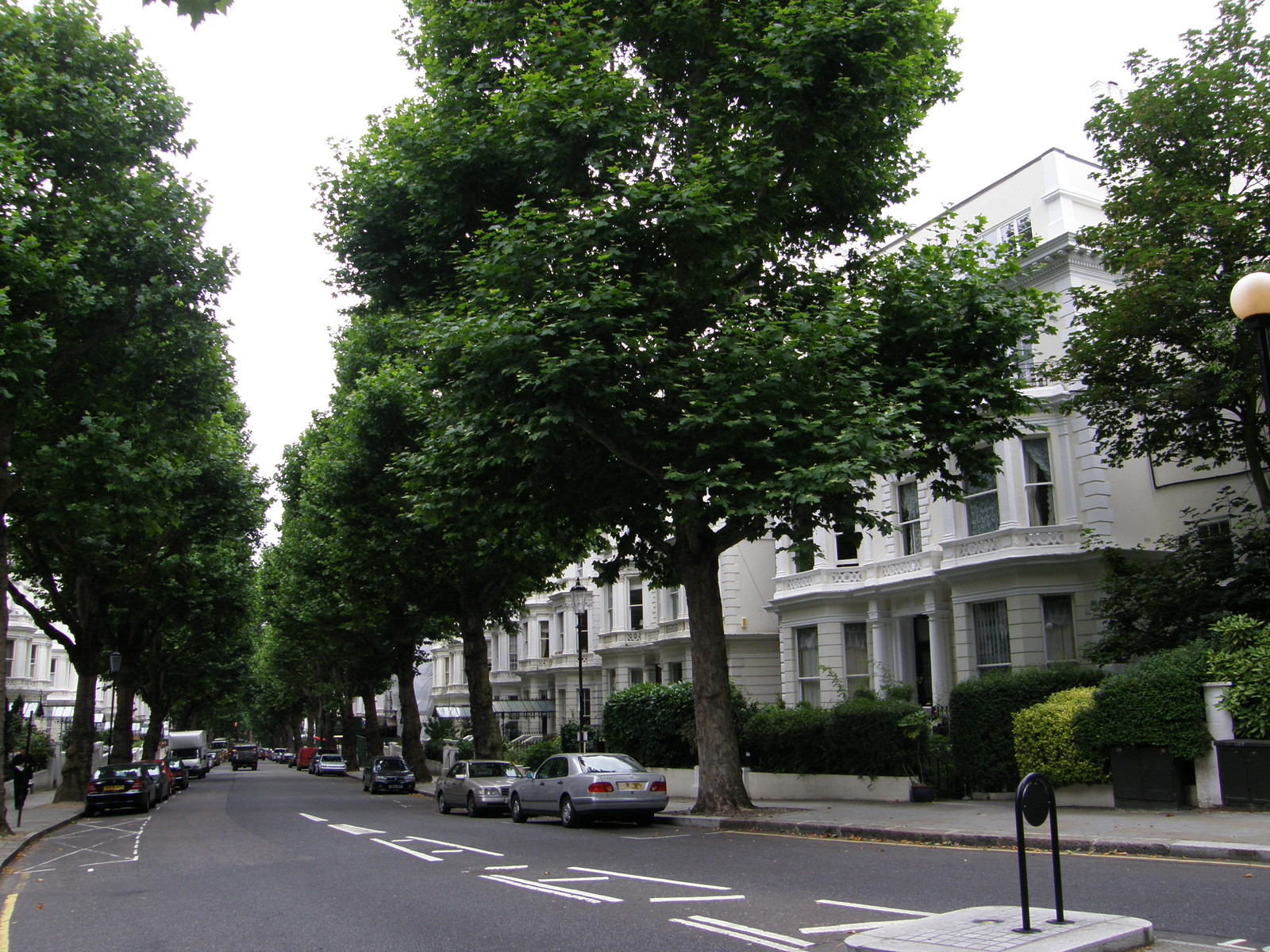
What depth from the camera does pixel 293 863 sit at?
14.2m

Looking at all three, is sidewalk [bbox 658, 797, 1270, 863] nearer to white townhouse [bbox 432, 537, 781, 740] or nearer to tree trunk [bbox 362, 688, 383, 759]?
white townhouse [bbox 432, 537, 781, 740]

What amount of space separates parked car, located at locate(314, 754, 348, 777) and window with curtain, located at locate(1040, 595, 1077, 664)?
159ft

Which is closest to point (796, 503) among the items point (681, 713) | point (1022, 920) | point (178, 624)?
point (1022, 920)

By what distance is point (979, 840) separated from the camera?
44.4 ft

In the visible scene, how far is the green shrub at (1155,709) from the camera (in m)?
15.3

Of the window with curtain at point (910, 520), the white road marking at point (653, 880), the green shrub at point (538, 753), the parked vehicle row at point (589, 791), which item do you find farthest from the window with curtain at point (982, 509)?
the white road marking at point (653, 880)

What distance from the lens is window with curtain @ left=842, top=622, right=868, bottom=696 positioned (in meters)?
30.5

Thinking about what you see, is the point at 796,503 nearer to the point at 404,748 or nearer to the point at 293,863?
the point at 293,863

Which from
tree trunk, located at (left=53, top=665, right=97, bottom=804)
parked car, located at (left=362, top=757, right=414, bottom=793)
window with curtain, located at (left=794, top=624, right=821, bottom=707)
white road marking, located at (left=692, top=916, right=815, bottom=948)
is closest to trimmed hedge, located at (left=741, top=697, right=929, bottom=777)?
window with curtain, located at (left=794, top=624, right=821, bottom=707)

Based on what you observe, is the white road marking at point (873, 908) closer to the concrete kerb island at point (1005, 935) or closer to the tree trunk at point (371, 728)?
the concrete kerb island at point (1005, 935)

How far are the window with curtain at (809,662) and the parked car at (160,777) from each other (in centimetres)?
2086

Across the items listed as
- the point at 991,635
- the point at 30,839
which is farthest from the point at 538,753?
the point at 30,839

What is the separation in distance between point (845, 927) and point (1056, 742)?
11.3 metres

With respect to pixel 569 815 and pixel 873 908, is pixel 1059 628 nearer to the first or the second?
pixel 569 815
